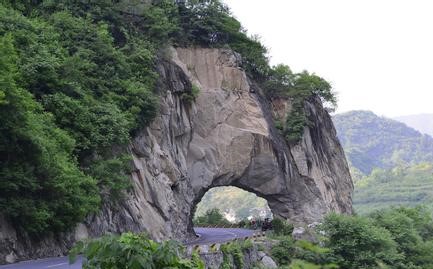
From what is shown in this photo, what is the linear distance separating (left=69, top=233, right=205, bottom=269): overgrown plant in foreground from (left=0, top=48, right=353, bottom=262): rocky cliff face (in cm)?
1833

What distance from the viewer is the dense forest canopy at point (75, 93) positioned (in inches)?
703

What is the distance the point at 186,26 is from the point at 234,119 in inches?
262

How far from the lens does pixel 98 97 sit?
26047mm

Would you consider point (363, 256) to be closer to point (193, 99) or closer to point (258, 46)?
point (193, 99)

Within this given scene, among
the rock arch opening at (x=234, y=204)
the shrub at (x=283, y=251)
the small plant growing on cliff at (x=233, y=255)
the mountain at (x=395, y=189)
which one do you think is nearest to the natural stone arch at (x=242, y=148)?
the shrub at (x=283, y=251)

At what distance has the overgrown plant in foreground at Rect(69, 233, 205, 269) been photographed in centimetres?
490

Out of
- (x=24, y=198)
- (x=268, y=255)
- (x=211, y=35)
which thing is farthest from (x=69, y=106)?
(x=211, y=35)

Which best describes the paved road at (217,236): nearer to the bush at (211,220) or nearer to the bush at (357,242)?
the bush at (357,242)

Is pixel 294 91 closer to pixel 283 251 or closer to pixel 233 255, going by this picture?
pixel 283 251

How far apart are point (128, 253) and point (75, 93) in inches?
775

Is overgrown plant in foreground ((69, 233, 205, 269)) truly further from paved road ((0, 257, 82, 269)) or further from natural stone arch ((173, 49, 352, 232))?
natural stone arch ((173, 49, 352, 232))

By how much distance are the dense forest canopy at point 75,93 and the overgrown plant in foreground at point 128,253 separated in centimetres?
1221

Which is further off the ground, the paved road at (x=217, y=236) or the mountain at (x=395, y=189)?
the paved road at (x=217, y=236)

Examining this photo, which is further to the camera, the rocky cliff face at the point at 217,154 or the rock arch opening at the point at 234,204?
the rock arch opening at the point at 234,204
